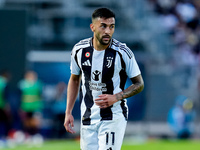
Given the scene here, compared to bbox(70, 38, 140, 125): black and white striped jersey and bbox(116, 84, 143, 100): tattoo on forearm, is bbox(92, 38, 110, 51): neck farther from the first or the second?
bbox(116, 84, 143, 100): tattoo on forearm

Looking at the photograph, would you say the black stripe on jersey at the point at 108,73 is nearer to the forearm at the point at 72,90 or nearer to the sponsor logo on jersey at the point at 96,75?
the sponsor logo on jersey at the point at 96,75

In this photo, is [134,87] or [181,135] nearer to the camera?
[134,87]

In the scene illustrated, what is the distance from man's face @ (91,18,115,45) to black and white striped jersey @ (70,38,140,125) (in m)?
0.19

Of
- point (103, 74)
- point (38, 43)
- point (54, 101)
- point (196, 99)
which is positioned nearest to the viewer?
point (103, 74)

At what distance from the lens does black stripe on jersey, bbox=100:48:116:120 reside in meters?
6.09

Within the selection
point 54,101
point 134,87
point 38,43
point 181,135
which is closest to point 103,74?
point 134,87

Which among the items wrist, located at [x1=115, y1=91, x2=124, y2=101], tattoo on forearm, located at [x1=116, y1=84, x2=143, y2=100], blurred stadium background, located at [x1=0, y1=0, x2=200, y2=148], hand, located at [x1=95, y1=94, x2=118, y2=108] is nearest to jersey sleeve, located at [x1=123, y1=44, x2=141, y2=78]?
tattoo on forearm, located at [x1=116, y1=84, x2=143, y2=100]

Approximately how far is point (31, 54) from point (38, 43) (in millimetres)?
1770

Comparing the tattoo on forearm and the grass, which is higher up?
the tattoo on forearm

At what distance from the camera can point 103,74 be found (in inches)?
241

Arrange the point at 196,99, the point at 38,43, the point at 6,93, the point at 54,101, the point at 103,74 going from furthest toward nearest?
the point at 38,43 → the point at 196,99 → the point at 54,101 → the point at 6,93 → the point at 103,74

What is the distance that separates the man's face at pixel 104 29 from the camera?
591cm

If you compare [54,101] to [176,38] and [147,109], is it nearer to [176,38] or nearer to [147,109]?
[147,109]

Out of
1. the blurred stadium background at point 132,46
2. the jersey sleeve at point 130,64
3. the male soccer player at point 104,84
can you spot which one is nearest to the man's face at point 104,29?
the male soccer player at point 104,84
